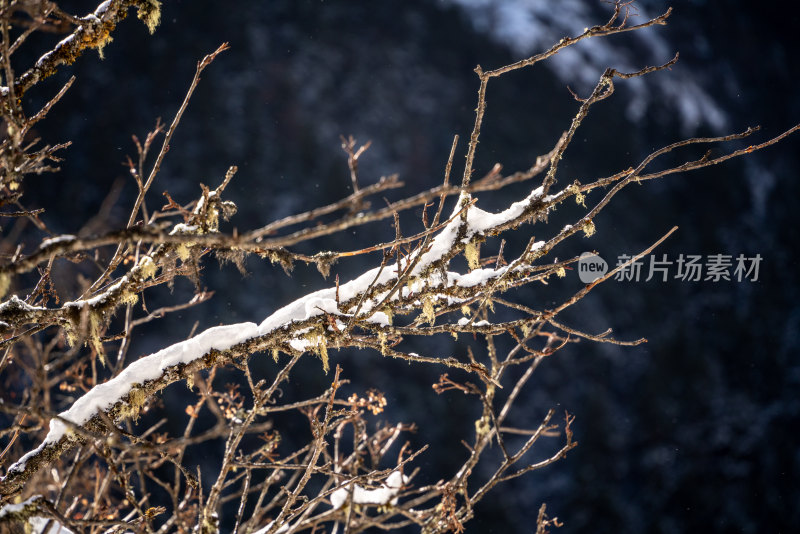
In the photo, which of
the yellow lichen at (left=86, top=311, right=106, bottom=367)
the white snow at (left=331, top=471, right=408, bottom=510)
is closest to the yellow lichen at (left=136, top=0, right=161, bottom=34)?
the yellow lichen at (left=86, top=311, right=106, bottom=367)

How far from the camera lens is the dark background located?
50.4 feet

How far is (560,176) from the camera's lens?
1838cm

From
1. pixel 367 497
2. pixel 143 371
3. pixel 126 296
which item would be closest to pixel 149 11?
pixel 126 296

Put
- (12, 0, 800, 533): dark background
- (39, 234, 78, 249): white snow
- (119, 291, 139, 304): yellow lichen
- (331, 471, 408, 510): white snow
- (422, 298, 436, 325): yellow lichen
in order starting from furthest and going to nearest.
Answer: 1. (12, 0, 800, 533): dark background
2. (331, 471, 408, 510): white snow
3. (422, 298, 436, 325): yellow lichen
4. (119, 291, 139, 304): yellow lichen
5. (39, 234, 78, 249): white snow

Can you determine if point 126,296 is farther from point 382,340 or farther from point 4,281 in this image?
point 382,340

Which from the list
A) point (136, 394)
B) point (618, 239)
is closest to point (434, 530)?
point (136, 394)

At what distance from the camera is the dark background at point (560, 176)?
605 inches

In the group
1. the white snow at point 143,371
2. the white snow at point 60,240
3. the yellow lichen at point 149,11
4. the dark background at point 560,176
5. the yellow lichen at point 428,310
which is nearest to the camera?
the white snow at point 60,240

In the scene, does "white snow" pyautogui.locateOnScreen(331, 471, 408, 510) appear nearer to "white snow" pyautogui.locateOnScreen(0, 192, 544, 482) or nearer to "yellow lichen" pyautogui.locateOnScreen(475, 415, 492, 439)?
"yellow lichen" pyautogui.locateOnScreen(475, 415, 492, 439)

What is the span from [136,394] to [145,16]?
85.5 inches

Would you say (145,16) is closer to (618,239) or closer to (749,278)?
(618,239)

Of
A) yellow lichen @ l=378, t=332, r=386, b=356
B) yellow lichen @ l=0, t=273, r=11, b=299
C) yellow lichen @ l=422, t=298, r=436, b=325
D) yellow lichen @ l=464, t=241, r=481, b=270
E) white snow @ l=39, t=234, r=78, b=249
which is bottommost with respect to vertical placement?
yellow lichen @ l=378, t=332, r=386, b=356

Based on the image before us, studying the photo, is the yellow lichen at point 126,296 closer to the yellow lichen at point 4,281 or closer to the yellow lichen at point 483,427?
the yellow lichen at point 4,281

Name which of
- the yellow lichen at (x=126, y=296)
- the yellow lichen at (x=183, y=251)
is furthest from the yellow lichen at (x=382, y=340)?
the yellow lichen at (x=126, y=296)
